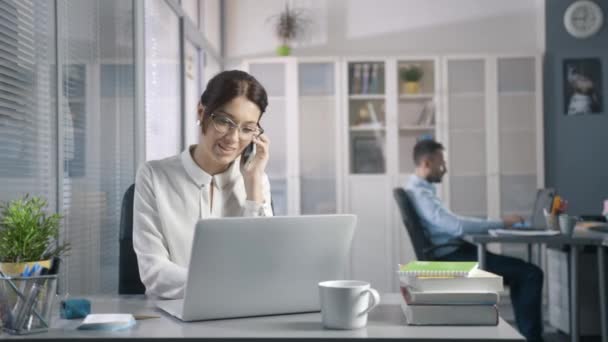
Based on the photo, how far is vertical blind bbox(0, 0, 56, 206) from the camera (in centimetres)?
186

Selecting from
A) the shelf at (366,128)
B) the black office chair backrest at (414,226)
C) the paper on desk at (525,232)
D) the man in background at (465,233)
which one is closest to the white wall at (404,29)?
the shelf at (366,128)

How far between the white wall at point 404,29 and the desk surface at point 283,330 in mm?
4888

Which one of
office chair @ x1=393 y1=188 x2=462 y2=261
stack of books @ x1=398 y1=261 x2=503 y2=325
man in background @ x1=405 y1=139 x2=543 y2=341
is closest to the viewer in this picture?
stack of books @ x1=398 y1=261 x2=503 y2=325

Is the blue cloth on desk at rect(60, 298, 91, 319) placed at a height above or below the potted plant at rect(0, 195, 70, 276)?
below

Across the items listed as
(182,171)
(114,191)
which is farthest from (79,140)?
(182,171)

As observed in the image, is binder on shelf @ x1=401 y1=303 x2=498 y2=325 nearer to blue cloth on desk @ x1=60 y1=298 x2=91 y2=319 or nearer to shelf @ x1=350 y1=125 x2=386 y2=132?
blue cloth on desk @ x1=60 y1=298 x2=91 y2=319

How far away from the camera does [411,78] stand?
18.9 ft

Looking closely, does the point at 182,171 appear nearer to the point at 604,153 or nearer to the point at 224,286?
the point at 224,286

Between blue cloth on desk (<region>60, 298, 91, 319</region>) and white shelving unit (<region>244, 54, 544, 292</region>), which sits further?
white shelving unit (<region>244, 54, 544, 292</region>)

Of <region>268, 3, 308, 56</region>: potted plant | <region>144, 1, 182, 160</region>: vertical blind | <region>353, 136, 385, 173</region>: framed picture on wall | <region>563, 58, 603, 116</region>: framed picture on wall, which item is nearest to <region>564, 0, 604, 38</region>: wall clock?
<region>563, 58, 603, 116</region>: framed picture on wall

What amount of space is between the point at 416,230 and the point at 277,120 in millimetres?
2241

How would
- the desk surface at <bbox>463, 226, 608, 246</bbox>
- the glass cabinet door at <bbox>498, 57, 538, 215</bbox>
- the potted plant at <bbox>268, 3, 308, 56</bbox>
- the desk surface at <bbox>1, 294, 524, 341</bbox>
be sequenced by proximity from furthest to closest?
the potted plant at <bbox>268, 3, 308, 56</bbox> < the glass cabinet door at <bbox>498, 57, 538, 215</bbox> < the desk surface at <bbox>463, 226, 608, 246</bbox> < the desk surface at <bbox>1, 294, 524, 341</bbox>

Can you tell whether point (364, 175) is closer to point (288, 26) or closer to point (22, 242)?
point (288, 26)

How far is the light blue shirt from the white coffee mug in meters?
2.82
